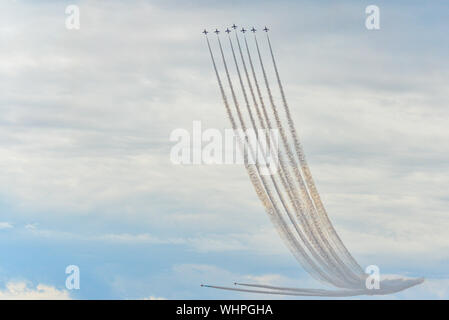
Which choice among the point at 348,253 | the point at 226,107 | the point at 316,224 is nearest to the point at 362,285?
the point at 348,253

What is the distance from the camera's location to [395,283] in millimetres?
90812

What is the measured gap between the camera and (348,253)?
83.6 meters
